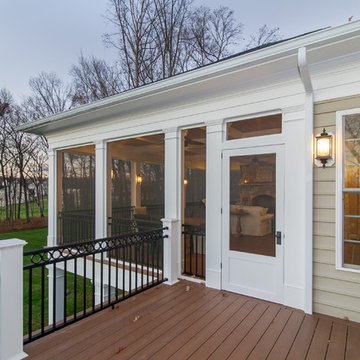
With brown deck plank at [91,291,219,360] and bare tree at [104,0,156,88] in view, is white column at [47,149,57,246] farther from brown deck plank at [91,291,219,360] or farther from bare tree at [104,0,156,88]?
bare tree at [104,0,156,88]

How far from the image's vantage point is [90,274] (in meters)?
5.49

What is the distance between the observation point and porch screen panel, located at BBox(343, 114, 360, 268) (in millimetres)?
2615

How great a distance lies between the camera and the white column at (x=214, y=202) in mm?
3469

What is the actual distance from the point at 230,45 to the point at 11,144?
34.6 ft

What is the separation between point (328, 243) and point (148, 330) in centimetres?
206

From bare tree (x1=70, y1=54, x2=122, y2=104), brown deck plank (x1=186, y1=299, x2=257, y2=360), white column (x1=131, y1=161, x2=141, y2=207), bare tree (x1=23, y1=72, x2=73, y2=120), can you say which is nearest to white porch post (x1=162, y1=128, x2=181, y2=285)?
brown deck plank (x1=186, y1=299, x2=257, y2=360)

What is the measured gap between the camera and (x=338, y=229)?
8.69 feet

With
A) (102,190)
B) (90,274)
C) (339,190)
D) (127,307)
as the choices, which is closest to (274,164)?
(339,190)

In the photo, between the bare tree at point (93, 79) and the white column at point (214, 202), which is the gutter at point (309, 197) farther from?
the bare tree at point (93, 79)

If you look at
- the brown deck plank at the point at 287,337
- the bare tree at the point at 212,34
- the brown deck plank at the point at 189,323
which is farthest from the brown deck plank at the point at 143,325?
the bare tree at the point at 212,34

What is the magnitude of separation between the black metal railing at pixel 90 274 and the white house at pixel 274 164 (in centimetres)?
53

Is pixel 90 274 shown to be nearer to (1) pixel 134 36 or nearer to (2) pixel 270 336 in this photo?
(2) pixel 270 336

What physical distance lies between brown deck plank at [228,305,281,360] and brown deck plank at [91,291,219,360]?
2.22 feet

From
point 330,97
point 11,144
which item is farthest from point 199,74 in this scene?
point 11,144
